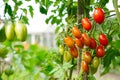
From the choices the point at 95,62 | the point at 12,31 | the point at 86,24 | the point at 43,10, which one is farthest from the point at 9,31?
the point at 43,10

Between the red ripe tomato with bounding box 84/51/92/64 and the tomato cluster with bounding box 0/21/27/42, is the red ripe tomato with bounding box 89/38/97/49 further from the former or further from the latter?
the tomato cluster with bounding box 0/21/27/42

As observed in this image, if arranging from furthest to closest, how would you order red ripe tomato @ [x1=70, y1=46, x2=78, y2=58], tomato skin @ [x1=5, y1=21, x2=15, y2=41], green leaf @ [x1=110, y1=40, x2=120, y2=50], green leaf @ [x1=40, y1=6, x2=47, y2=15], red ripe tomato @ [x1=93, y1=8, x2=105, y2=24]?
green leaf @ [x1=40, y1=6, x2=47, y2=15], green leaf @ [x1=110, y1=40, x2=120, y2=50], red ripe tomato @ [x1=70, y1=46, x2=78, y2=58], red ripe tomato @ [x1=93, y1=8, x2=105, y2=24], tomato skin @ [x1=5, y1=21, x2=15, y2=41]

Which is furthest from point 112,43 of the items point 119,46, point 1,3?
point 1,3

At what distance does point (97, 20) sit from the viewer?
4.46ft

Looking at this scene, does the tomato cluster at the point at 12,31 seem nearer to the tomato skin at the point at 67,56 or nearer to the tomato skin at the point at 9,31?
the tomato skin at the point at 9,31

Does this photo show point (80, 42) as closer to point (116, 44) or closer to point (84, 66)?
point (84, 66)

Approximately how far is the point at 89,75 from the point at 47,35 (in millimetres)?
12752

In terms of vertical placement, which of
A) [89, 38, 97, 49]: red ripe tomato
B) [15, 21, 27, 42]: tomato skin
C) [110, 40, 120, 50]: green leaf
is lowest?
[110, 40, 120, 50]: green leaf

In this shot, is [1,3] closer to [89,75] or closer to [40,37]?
[89,75]

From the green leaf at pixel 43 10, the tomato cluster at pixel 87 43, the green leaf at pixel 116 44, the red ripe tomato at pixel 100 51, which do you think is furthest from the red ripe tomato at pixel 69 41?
the green leaf at pixel 43 10

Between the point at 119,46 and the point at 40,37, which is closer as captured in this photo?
the point at 119,46

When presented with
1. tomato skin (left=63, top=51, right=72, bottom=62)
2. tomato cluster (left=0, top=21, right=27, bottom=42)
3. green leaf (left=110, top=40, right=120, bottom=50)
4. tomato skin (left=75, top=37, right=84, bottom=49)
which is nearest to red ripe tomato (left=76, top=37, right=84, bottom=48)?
tomato skin (left=75, top=37, right=84, bottom=49)

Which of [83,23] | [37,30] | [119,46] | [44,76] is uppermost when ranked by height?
[83,23]

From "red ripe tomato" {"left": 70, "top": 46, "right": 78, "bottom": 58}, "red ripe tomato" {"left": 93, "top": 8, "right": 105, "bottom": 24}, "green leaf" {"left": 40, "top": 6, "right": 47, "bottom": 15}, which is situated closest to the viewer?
"red ripe tomato" {"left": 93, "top": 8, "right": 105, "bottom": 24}
